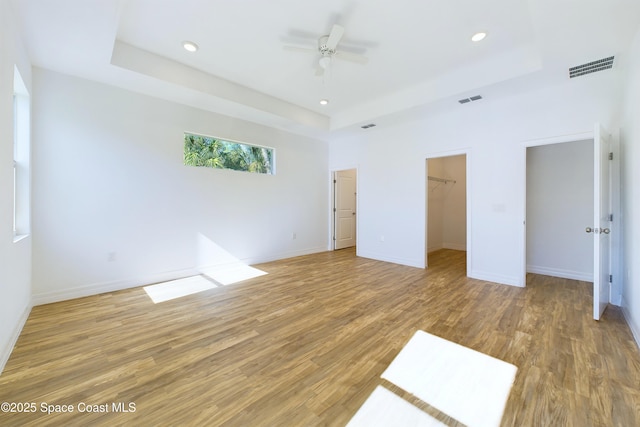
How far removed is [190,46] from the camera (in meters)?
3.19

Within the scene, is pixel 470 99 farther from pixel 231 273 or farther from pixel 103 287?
pixel 103 287

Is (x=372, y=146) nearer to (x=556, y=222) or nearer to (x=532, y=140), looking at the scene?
(x=532, y=140)

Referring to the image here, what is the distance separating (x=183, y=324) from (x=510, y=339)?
3149 mm

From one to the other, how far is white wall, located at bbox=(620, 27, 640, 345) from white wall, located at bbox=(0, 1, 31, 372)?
528cm

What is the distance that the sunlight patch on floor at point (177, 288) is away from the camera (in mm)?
3412

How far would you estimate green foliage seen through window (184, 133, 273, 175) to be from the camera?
4.37m

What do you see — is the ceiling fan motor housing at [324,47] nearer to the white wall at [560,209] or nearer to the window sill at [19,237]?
the window sill at [19,237]

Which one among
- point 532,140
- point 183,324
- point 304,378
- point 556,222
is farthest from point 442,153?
point 183,324

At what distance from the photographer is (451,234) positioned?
696 centimetres

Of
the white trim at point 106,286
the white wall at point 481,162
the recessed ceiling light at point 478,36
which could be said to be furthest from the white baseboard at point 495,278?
the white trim at point 106,286

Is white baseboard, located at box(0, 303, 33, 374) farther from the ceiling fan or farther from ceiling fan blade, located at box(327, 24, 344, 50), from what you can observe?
ceiling fan blade, located at box(327, 24, 344, 50)

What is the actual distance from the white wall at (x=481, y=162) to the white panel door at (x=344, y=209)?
3.20 feet

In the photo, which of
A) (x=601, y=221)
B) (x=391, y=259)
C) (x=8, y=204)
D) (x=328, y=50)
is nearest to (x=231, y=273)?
(x=8, y=204)

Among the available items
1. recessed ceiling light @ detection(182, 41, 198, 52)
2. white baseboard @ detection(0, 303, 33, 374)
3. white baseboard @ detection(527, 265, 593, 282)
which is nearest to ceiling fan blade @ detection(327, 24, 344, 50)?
recessed ceiling light @ detection(182, 41, 198, 52)
